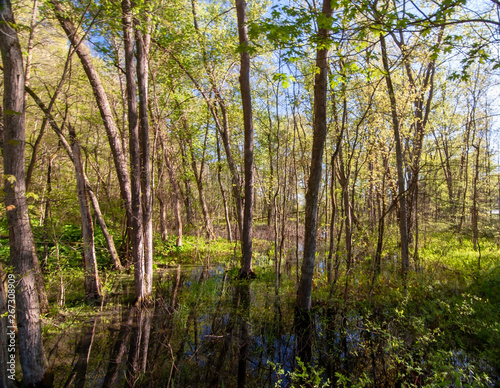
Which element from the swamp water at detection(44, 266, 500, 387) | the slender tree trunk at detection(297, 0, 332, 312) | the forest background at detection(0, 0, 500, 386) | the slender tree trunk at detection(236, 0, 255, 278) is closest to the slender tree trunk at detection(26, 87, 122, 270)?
the forest background at detection(0, 0, 500, 386)

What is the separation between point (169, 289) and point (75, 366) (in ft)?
11.8

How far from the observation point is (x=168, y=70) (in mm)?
9445

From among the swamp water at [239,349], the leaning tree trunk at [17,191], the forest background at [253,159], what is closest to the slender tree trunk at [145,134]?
the forest background at [253,159]

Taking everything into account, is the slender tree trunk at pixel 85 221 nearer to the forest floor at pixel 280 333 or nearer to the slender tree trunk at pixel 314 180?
the forest floor at pixel 280 333

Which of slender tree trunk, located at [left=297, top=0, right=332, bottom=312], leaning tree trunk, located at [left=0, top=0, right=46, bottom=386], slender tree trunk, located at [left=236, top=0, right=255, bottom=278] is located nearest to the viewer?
leaning tree trunk, located at [left=0, top=0, right=46, bottom=386]

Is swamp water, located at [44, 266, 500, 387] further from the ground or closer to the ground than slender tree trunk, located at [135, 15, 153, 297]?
closer to the ground

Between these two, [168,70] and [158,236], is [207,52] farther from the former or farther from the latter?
[158,236]

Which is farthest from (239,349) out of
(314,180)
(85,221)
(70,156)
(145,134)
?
(70,156)

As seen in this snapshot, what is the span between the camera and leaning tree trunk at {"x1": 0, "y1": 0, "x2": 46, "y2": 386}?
10.7ft

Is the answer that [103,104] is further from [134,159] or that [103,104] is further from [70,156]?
[134,159]

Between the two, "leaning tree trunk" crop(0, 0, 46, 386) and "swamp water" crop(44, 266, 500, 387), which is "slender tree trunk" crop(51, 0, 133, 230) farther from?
"leaning tree trunk" crop(0, 0, 46, 386)

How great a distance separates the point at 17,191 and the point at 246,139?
5898 mm

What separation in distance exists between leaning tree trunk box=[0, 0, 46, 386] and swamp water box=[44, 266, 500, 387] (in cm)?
122

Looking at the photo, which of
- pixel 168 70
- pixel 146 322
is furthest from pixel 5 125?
pixel 168 70
